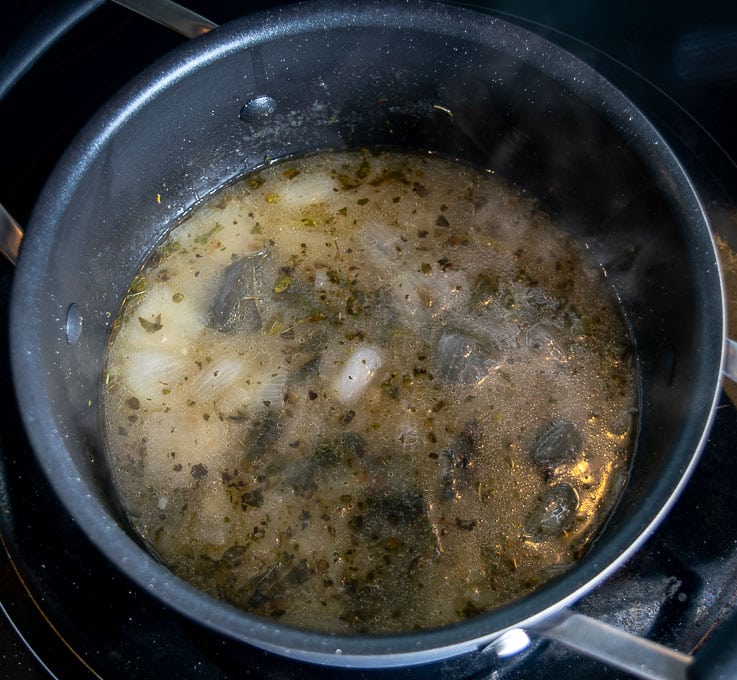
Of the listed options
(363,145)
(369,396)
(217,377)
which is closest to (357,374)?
(369,396)

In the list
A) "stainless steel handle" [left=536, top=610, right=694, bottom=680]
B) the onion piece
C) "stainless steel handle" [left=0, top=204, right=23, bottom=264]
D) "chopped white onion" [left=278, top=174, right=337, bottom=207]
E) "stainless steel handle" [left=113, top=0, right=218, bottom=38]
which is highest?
"stainless steel handle" [left=113, top=0, right=218, bottom=38]

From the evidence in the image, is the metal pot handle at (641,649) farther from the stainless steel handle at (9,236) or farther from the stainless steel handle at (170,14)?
the stainless steel handle at (170,14)

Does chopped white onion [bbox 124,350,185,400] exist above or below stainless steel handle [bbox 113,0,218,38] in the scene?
below

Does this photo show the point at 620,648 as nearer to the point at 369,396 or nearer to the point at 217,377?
the point at 369,396

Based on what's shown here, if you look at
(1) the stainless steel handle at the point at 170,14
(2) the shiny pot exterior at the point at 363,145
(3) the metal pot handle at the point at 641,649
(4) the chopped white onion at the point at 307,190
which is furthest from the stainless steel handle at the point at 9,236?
(3) the metal pot handle at the point at 641,649

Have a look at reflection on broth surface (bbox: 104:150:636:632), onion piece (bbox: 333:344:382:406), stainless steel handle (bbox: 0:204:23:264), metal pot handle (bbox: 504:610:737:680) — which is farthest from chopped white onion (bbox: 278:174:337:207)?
metal pot handle (bbox: 504:610:737:680)

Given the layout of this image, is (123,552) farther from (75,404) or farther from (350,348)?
(350,348)

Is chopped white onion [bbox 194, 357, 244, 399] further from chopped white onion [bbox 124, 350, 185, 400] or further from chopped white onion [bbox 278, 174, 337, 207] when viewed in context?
chopped white onion [bbox 278, 174, 337, 207]
